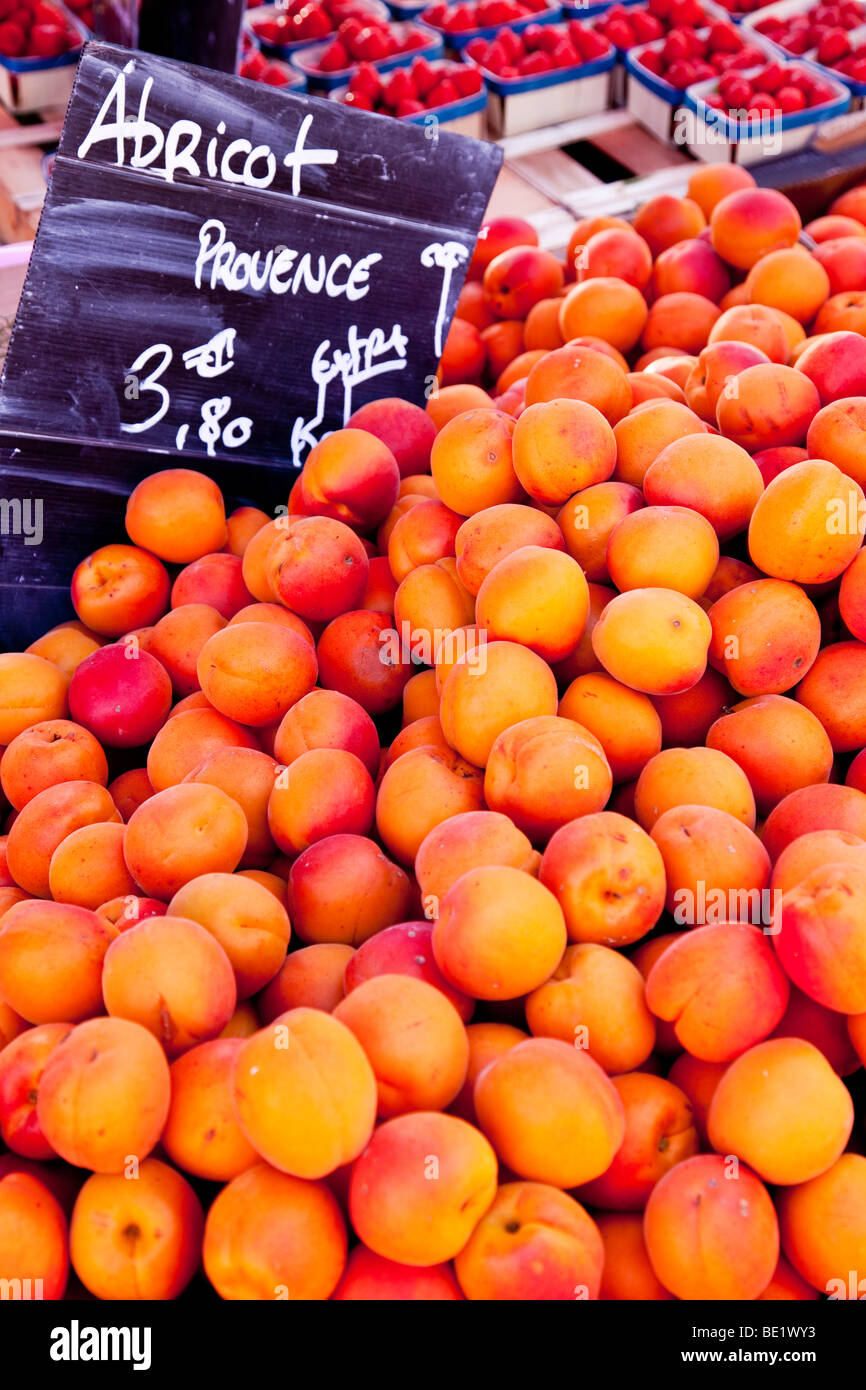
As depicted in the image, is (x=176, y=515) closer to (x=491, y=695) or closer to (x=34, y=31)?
(x=491, y=695)

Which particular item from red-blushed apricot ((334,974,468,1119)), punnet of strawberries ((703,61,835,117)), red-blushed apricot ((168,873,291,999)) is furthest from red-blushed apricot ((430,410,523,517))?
punnet of strawberries ((703,61,835,117))

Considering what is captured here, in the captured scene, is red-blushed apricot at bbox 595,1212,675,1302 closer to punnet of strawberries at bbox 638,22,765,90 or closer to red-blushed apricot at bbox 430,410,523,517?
red-blushed apricot at bbox 430,410,523,517

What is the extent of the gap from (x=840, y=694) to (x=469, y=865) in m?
0.54

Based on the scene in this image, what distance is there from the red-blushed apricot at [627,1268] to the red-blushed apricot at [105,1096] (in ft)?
1.40

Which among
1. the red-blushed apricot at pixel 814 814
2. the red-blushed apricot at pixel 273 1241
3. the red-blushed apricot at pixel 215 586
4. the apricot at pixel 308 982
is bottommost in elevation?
the red-blushed apricot at pixel 273 1241

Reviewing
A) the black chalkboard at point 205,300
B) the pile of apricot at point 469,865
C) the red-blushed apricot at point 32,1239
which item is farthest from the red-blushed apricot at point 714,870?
the black chalkboard at point 205,300

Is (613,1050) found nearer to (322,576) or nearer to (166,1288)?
(166,1288)

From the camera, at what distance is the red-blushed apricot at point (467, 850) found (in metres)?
1.19

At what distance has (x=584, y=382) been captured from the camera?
167 centimetres

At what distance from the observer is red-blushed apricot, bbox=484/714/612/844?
1246mm

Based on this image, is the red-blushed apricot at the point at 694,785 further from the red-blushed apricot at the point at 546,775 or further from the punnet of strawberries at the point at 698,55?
the punnet of strawberries at the point at 698,55

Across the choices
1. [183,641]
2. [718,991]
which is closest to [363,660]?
[183,641]

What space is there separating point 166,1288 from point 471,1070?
33 centimetres

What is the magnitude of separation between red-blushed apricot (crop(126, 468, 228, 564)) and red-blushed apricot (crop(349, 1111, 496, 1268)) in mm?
1092
